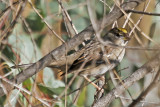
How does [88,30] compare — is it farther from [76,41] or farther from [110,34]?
[110,34]

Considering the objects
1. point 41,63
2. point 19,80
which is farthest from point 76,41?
point 19,80

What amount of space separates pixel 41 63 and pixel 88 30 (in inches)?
19.6

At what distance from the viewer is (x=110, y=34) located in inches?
162

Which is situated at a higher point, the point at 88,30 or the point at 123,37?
the point at 88,30

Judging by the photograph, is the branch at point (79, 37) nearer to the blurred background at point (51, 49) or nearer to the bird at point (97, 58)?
the blurred background at point (51, 49)

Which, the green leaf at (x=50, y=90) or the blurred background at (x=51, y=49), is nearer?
the blurred background at (x=51, y=49)

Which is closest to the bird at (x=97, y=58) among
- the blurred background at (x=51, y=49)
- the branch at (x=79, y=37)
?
the blurred background at (x=51, y=49)

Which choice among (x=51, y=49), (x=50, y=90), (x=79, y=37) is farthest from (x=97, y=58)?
(x=79, y=37)

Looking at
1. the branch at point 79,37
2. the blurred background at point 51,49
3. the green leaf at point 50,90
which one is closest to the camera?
the branch at point 79,37

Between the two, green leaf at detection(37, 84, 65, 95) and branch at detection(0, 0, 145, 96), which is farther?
green leaf at detection(37, 84, 65, 95)

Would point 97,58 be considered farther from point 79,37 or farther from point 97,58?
point 79,37

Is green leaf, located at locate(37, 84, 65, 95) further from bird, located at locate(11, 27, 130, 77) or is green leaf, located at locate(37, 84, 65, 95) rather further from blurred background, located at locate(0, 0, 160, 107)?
bird, located at locate(11, 27, 130, 77)

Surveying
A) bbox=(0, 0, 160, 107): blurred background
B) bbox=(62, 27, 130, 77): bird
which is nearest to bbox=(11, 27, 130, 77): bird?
bbox=(62, 27, 130, 77): bird

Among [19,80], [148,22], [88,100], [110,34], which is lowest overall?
[88,100]
